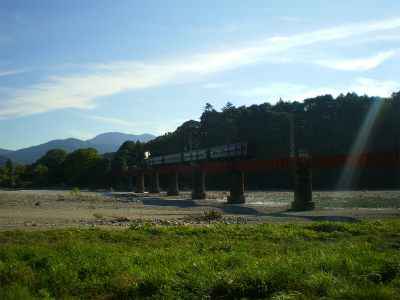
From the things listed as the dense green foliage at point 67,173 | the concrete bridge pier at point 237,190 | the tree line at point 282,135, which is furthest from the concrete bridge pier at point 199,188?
the dense green foliage at point 67,173

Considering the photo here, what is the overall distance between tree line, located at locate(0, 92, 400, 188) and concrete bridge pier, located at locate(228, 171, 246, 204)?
132ft

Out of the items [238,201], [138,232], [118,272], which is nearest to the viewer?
[118,272]

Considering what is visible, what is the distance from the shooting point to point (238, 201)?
52438 mm

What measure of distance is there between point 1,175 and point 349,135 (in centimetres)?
12506

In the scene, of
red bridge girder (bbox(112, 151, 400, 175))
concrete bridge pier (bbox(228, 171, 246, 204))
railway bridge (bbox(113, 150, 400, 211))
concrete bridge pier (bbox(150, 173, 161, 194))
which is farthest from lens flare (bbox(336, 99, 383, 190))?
red bridge girder (bbox(112, 151, 400, 175))

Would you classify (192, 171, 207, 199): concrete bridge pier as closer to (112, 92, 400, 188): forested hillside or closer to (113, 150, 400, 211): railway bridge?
(113, 150, 400, 211): railway bridge

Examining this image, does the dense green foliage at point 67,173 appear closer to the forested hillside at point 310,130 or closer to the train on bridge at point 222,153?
the forested hillside at point 310,130

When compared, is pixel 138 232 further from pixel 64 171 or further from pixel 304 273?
pixel 64 171

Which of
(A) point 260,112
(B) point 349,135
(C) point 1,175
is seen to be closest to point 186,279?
(B) point 349,135

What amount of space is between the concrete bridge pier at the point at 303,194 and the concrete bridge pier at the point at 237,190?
1277cm

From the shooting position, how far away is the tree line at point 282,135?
96688 mm

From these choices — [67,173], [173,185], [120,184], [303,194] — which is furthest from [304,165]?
[67,173]

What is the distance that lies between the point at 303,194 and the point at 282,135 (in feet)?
223

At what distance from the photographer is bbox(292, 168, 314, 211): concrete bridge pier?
39.8m
